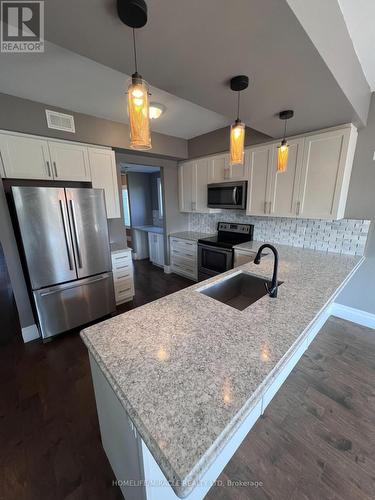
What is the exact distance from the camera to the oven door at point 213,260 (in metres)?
3.04

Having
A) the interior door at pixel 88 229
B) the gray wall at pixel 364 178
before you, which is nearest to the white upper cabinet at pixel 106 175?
the interior door at pixel 88 229

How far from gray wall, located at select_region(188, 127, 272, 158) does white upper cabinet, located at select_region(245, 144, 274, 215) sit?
0.15 m

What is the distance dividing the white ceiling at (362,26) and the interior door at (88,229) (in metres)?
2.45

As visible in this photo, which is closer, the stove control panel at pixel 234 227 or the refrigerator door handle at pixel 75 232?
the refrigerator door handle at pixel 75 232

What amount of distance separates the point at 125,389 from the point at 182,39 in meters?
1.57

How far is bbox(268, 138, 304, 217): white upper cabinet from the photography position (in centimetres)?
242

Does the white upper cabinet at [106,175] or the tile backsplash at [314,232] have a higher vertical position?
the white upper cabinet at [106,175]

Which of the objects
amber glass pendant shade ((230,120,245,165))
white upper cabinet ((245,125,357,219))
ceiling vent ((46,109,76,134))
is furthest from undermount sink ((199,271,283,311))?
ceiling vent ((46,109,76,134))

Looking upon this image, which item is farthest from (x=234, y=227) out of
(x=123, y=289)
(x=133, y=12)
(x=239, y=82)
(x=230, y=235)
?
(x=133, y=12)

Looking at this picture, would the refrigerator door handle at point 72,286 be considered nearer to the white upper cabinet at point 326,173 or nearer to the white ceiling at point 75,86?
the white ceiling at point 75,86

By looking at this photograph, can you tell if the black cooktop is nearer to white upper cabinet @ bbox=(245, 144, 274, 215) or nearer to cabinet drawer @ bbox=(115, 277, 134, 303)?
white upper cabinet @ bbox=(245, 144, 274, 215)

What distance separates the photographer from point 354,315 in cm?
262

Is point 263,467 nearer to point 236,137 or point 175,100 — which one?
point 236,137

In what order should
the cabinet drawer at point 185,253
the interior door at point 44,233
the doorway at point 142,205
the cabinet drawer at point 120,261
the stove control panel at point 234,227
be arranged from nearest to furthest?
the interior door at point 44,233, the cabinet drawer at point 120,261, the stove control panel at point 234,227, the cabinet drawer at point 185,253, the doorway at point 142,205
